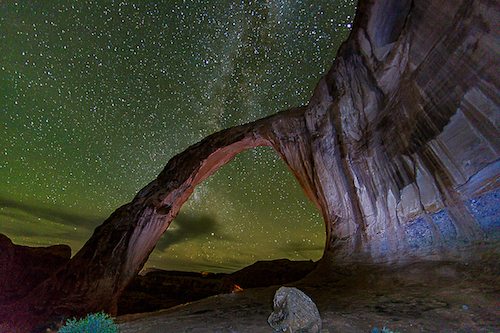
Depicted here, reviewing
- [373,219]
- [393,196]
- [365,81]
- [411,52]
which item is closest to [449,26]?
[411,52]

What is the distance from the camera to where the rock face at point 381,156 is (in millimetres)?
6215

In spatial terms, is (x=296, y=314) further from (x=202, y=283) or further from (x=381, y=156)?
(x=202, y=283)

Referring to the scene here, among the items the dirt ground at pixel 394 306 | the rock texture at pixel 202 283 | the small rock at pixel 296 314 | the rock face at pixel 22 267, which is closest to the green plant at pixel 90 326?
the dirt ground at pixel 394 306

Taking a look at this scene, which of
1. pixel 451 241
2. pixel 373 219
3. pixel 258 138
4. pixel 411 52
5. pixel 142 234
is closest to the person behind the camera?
pixel 451 241

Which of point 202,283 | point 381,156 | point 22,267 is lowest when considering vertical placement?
point 22,267

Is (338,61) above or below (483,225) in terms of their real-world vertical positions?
above

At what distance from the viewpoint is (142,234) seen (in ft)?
41.5

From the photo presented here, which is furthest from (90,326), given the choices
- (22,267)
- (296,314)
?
(22,267)

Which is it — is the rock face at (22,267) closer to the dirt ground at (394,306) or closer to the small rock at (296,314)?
the dirt ground at (394,306)

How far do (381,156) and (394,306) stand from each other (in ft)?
15.2

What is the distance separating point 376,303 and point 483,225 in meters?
2.45

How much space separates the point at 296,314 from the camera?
4.05 m

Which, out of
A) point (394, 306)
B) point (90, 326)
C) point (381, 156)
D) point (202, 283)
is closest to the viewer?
point (90, 326)

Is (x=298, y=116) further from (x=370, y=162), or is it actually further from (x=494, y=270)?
(x=494, y=270)
